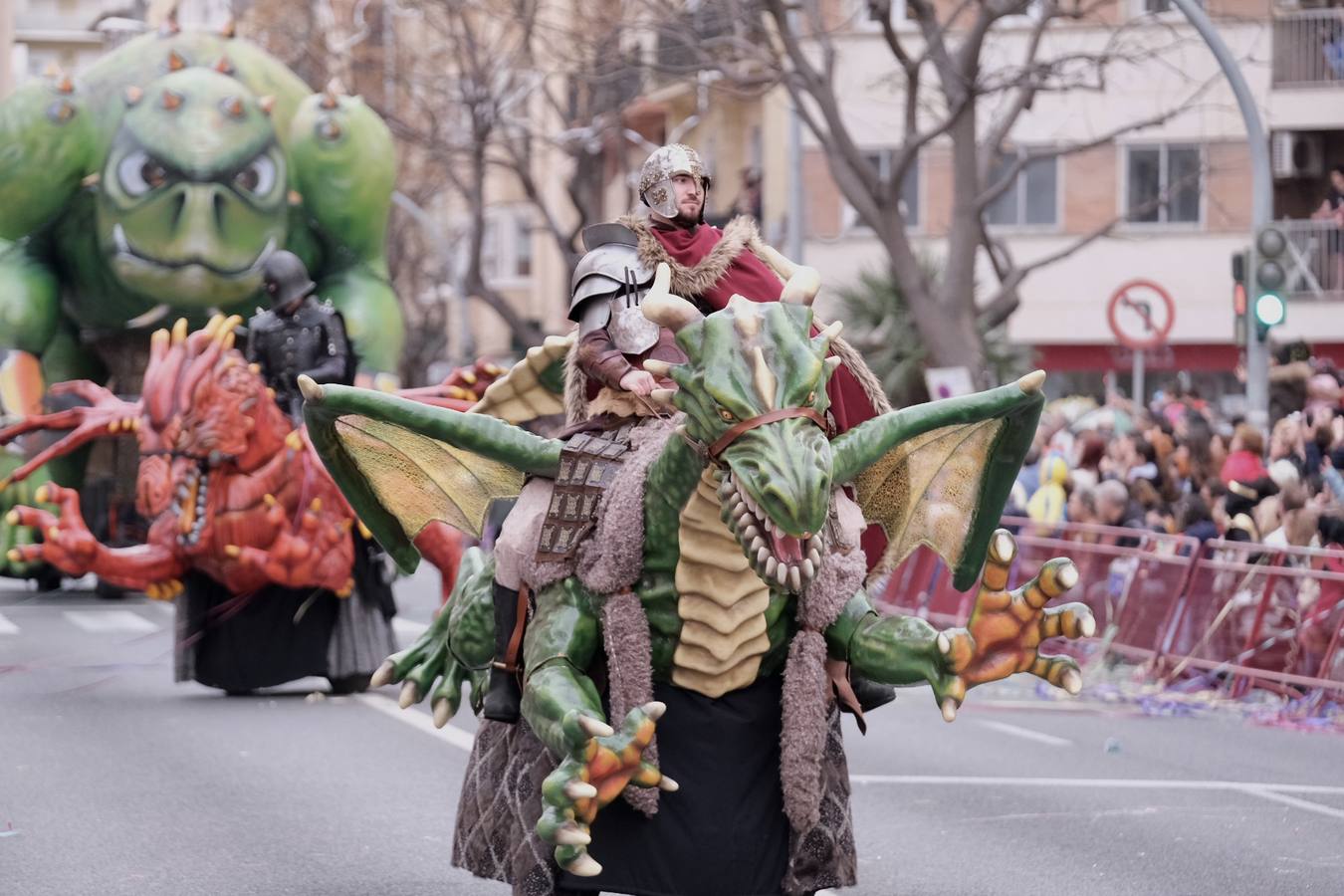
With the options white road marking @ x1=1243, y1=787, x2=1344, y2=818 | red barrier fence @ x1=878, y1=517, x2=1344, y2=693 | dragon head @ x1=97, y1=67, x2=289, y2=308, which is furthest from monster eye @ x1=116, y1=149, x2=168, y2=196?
white road marking @ x1=1243, y1=787, x2=1344, y2=818

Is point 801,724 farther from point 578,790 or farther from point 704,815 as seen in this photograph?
point 578,790

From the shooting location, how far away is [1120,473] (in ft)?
56.5

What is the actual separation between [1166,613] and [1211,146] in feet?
79.4

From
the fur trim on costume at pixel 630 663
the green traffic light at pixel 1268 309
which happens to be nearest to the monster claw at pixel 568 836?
the fur trim on costume at pixel 630 663

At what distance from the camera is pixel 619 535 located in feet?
19.7

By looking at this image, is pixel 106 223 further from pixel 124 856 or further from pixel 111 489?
pixel 124 856

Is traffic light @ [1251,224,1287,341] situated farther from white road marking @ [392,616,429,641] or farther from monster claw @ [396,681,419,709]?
monster claw @ [396,681,419,709]

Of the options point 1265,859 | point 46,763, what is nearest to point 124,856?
point 46,763

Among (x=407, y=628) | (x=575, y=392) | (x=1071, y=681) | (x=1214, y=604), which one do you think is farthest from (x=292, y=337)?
(x=1071, y=681)

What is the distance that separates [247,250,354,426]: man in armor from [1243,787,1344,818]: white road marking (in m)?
5.66

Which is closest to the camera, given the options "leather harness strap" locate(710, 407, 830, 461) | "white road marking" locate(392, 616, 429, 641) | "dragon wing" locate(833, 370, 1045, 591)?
"leather harness strap" locate(710, 407, 830, 461)

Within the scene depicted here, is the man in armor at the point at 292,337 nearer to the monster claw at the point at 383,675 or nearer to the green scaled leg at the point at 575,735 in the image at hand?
the monster claw at the point at 383,675

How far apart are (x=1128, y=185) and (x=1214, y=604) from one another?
25031 mm

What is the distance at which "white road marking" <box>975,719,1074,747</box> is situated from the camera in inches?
490
